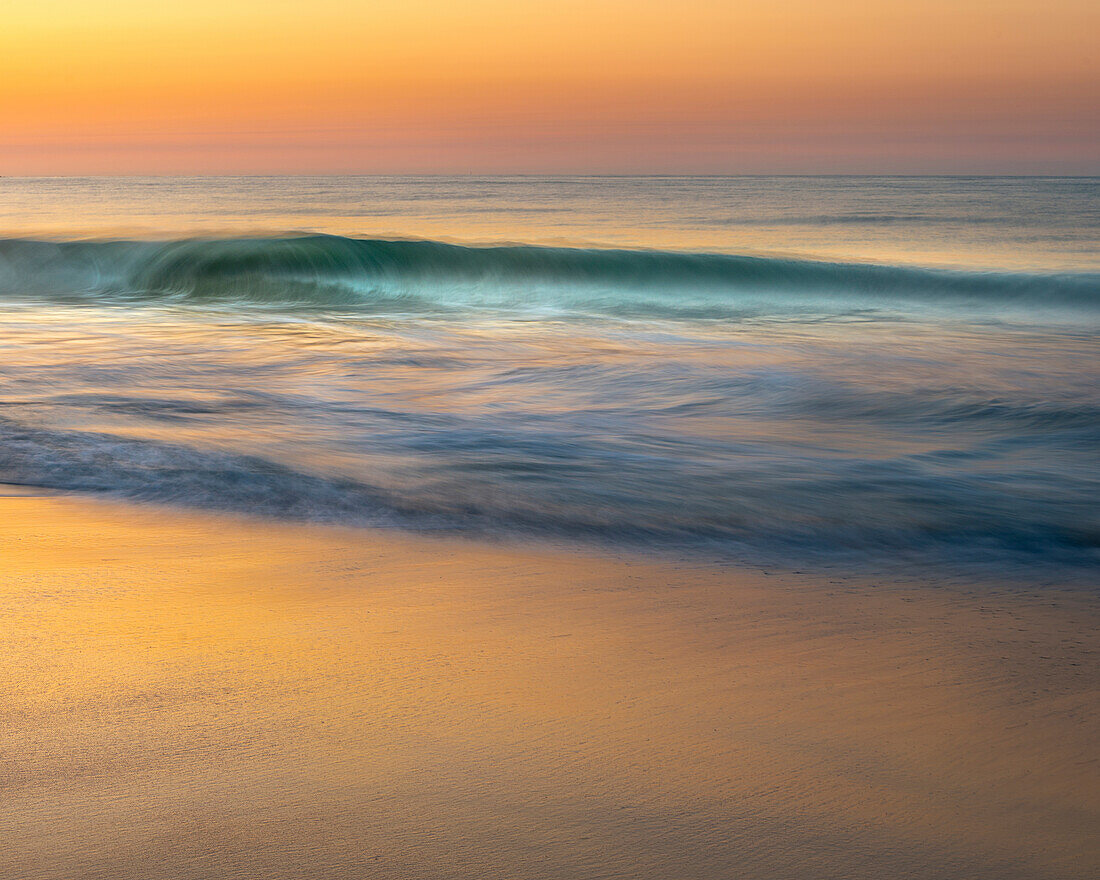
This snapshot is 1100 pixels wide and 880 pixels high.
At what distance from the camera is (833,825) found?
1.55 m

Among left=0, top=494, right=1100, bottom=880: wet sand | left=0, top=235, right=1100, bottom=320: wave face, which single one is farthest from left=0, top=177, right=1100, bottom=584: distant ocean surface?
left=0, top=494, right=1100, bottom=880: wet sand

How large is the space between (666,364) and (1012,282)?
9338 millimetres

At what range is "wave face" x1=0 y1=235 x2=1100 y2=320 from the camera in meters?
14.1

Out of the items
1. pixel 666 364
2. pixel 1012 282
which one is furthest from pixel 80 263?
pixel 1012 282

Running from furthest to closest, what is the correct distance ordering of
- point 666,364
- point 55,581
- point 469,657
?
1. point 666,364
2. point 55,581
3. point 469,657

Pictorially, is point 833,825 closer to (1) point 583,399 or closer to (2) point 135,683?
(2) point 135,683

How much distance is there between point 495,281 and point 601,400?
10775 mm

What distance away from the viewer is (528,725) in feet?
6.08

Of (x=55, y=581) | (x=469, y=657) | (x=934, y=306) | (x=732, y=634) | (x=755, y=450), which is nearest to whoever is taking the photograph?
(x=469, y=657)

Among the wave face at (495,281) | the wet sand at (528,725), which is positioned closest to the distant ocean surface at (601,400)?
the wave face at (495,281)

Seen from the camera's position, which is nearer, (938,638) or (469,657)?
(469,657)

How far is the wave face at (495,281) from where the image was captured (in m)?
14.1

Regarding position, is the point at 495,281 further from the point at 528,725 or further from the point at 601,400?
the point at 528,725

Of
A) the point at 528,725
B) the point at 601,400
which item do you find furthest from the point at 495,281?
the point at 528,725
